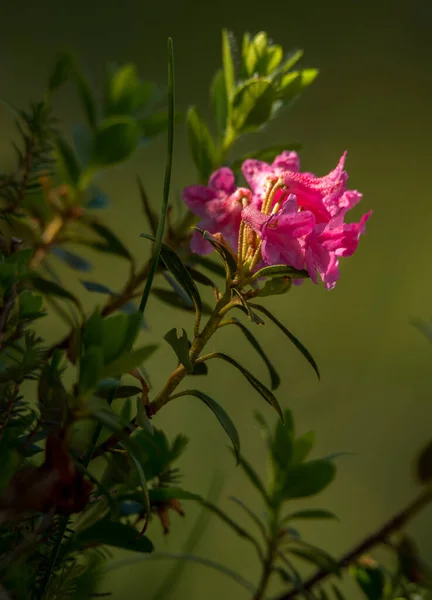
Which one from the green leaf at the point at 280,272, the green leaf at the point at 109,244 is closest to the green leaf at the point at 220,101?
the green leaf at the point at 109,244

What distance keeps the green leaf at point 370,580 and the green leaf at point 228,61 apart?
36 cm

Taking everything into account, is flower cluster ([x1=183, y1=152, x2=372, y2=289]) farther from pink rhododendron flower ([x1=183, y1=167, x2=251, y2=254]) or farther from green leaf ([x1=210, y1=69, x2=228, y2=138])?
green leaf ([x1=210, y1=69, x2=228, y2=138])

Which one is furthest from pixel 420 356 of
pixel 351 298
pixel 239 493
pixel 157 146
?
pixel 157 146

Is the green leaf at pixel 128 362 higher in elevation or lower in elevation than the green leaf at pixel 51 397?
higher

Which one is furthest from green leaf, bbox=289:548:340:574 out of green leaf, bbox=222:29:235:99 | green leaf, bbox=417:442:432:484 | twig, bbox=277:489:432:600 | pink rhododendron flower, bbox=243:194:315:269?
green leaf, bbox=222:29:235:99

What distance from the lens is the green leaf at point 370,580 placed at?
0.51m

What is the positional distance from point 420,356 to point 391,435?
201 mm

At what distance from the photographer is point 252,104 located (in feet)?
1.64

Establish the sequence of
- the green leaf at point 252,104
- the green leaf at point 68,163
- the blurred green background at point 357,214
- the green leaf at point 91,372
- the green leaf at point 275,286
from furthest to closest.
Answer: the blurred green background at point 357,214 → the green leaf at point 68,163 → the green leaf at point 252,104 → the green leaf at point 275,286 → the green leaf at point 91,372

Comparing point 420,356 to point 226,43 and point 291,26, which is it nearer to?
point 291,26

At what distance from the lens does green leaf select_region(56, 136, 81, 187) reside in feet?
1.95

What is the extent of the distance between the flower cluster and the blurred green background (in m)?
0.53

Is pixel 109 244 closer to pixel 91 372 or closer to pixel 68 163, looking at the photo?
pixel 68 163

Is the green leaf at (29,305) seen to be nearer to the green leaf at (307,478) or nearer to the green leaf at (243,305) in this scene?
Result: the green leaf at (243,305)
